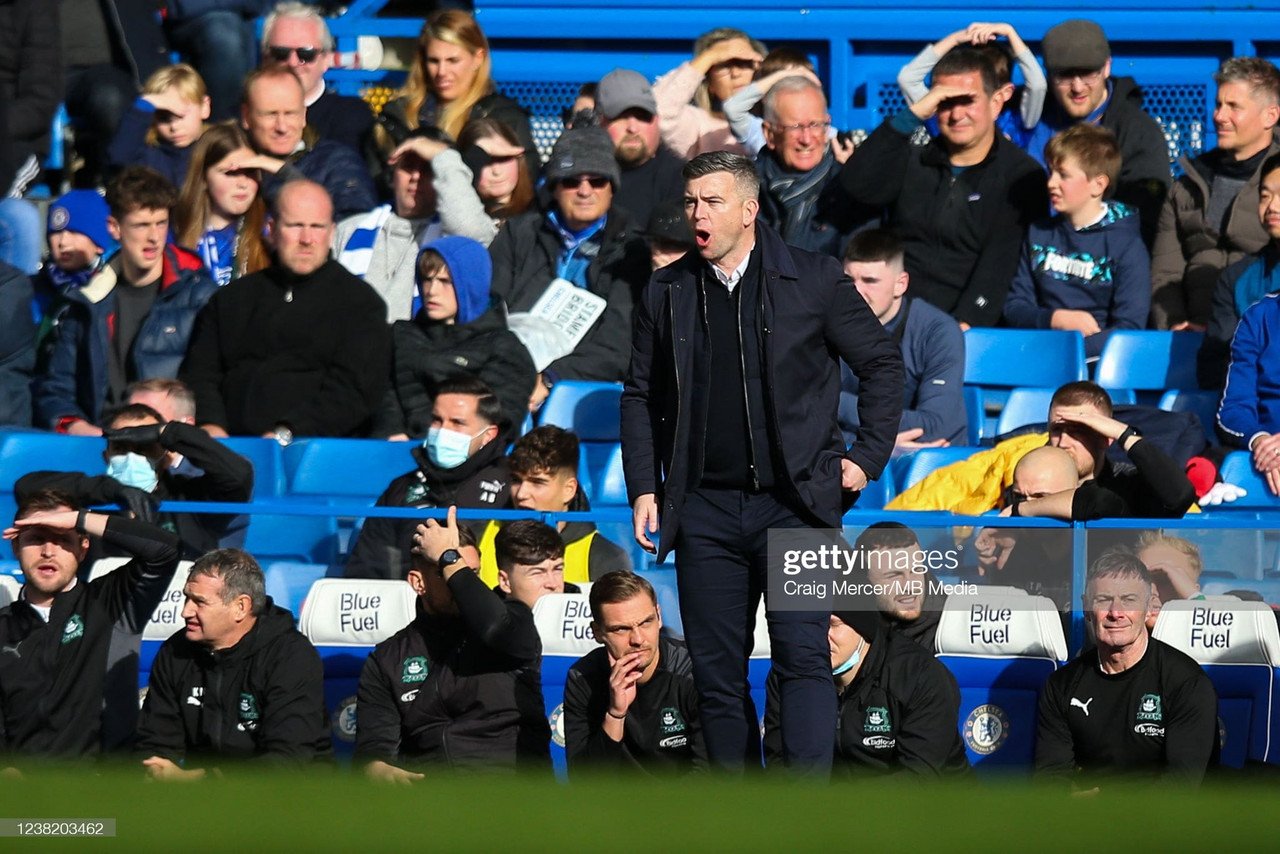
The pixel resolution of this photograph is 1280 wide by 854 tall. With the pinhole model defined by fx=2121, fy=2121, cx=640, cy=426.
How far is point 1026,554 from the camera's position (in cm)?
677

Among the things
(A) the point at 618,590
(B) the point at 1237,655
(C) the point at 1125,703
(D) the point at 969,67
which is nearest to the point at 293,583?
(A) the point at 618,590

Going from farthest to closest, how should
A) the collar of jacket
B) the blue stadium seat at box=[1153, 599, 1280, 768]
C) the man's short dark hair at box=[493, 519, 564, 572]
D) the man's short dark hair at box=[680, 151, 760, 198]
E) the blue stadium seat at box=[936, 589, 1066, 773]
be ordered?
the collar of jacket → the man's short dark hair at box=[493, 519, 564, 572] → the blue stadium seat at box=[936, 589, 1066, 773] → the blue stadium seat at box=[1153, 599, 1280, 768] → the man's short dark hair at box=[680, 151, 760, 198]

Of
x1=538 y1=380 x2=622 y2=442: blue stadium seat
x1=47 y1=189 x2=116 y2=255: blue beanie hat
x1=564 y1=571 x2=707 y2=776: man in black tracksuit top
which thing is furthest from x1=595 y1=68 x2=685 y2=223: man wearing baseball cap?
x1=564 y1=571 x2=707 y2=776: man in black tracksuit top

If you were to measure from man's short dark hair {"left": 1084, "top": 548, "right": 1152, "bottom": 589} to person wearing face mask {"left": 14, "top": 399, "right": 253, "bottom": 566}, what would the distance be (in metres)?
2.85

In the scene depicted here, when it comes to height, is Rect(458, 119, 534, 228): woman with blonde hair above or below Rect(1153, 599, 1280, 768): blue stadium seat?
above

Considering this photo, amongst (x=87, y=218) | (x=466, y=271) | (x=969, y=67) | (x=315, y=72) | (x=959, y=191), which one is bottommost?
(x=466, y=271)

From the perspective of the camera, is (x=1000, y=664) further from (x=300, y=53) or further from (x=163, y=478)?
(x=300, y=53)

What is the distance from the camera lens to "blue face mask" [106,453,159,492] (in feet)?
25.4

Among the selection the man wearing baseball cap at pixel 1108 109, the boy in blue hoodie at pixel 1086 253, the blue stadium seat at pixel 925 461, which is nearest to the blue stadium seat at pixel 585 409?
the blue stadium seat at pixel 925 461

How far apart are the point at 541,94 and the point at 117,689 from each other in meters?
4.88

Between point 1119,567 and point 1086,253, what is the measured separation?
2786 millimetres

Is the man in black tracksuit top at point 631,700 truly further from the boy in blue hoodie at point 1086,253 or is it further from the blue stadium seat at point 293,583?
the boy in blue hoodie at point 1086,253

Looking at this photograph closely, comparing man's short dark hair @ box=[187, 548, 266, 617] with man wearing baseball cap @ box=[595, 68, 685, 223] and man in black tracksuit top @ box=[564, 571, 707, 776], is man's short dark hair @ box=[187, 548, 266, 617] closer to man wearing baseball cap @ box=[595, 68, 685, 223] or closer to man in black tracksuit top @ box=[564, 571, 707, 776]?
man in black tracksuit top @ box=[564, 571, 707, 776]

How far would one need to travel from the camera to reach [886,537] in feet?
21.7
